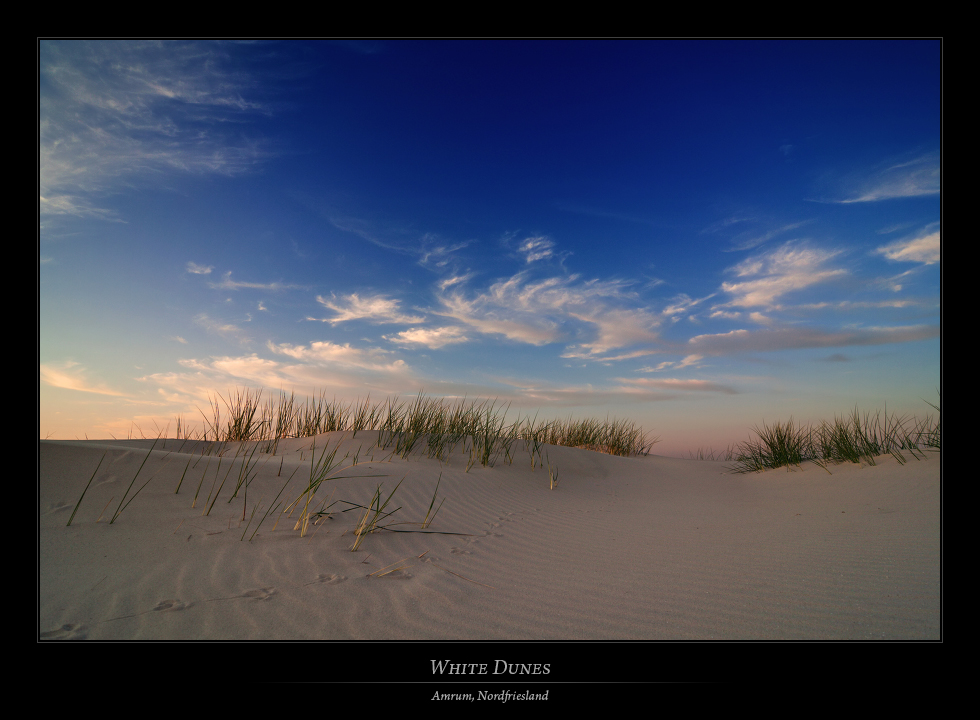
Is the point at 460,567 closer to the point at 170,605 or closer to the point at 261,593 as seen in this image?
the point at 261,593

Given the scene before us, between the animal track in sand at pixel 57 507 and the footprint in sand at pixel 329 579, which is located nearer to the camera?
the footprint in sand at pixel 329 579

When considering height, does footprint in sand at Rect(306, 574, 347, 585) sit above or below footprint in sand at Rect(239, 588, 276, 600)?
below

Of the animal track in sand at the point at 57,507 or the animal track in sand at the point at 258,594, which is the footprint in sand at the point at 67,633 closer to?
the animal track in sand at the point at 258,594

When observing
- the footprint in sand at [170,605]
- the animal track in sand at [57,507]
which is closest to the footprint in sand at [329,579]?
the footprint in sand at [170,605]

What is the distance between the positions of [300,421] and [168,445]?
164 cm

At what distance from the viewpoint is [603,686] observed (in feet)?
5.02

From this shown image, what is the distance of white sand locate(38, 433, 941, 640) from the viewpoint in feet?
5.85

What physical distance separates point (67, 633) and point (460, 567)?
158 cm

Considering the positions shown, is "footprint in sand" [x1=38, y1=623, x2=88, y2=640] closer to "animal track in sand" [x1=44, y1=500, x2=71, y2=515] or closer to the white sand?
the white sand

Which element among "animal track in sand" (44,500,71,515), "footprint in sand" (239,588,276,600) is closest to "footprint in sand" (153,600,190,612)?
"footprint in sand" (239,588,276,600)

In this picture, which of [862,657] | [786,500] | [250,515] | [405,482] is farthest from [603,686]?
[786,500]

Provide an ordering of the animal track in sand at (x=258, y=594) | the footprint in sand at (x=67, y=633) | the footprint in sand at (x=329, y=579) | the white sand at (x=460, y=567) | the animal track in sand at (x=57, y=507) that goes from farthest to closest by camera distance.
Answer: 1. the animal track in sand at (x=57, y=507)
2. the footprint in sand at (x=329, y=579)
3. the animal track in sand at (x=258, y=594)
4. the white sand at (x=460, y=567)
5. the footprint in sand at (x=67, y=633)

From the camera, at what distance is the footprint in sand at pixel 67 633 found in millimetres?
1620

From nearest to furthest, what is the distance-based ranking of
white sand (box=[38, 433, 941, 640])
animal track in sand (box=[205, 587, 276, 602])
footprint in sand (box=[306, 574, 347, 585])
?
1. white sand (box=[38, 433, 941, 640])
2. animal track in sand (box=[205, 587, 276, 602])
3. footprint in sand (box=[306, 574, 347, 585])
